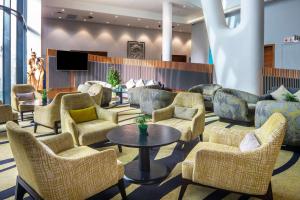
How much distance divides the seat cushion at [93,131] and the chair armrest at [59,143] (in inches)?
26.0

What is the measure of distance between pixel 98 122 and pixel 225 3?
30.8ft

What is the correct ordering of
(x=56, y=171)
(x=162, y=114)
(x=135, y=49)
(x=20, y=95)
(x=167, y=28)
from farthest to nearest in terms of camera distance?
(x=135, y=49), (x=167, y=28), (x=20, y=95), (x=162, y=114), (x=56, y=171)

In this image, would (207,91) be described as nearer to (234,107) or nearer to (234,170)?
(234,107)

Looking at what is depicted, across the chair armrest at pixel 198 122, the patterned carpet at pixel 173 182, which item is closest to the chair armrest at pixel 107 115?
the patterned carpet at pixel 173 182

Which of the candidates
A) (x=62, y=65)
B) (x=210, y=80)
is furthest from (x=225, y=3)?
(x=62, y=65)

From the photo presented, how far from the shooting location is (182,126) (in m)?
4.23

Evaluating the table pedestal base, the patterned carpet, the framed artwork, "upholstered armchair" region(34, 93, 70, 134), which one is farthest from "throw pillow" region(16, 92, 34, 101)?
the framed artwork

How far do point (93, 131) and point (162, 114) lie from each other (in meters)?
1.22

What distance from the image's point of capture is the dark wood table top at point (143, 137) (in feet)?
10.0

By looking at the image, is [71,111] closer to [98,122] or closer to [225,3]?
[98,122]

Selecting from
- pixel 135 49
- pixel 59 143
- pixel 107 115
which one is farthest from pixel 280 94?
pixel 135 49

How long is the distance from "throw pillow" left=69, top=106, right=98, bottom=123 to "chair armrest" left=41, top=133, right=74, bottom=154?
1149 millimetres

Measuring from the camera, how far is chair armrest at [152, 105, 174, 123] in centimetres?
452

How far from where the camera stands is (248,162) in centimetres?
245
